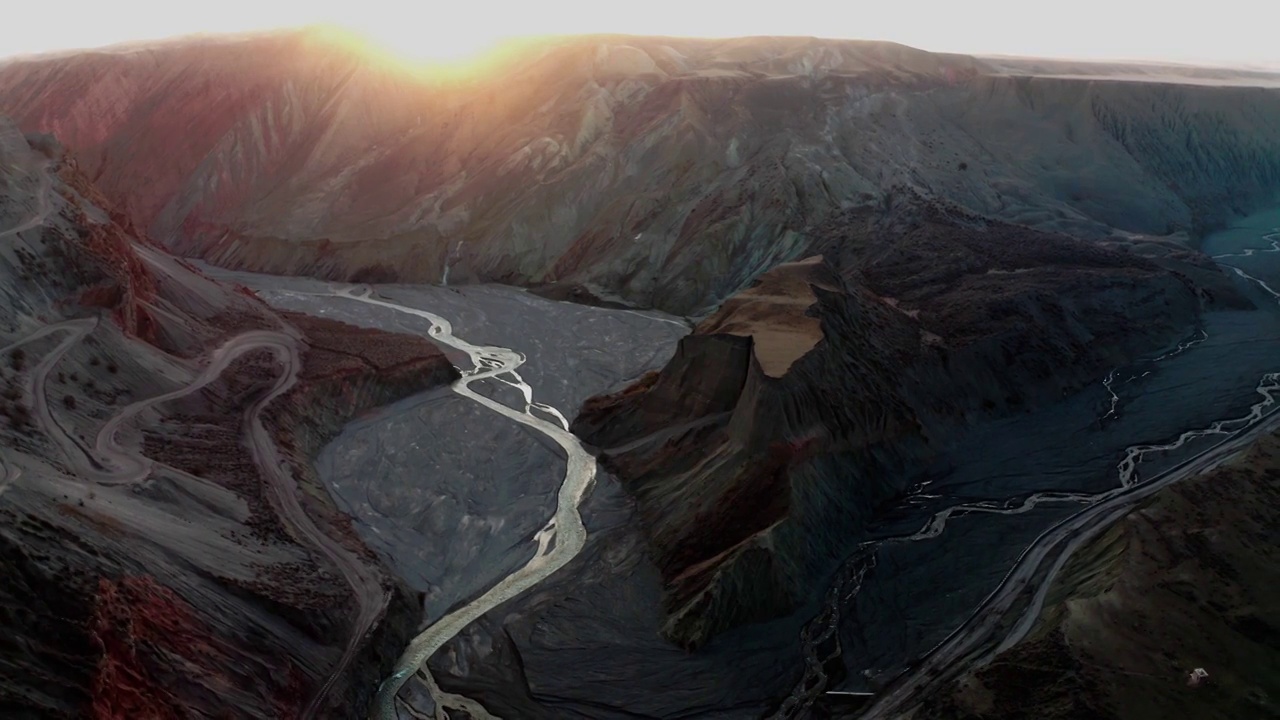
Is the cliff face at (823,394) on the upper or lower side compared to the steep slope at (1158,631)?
lower

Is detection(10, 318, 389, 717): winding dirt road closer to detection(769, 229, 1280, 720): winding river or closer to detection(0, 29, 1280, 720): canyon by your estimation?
detection(0, 29, 1280, 720): canyon

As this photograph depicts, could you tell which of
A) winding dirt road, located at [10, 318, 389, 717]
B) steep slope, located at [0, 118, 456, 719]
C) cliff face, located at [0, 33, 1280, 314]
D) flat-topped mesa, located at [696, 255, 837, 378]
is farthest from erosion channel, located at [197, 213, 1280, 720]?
cliff face, located at [0, 33, 1280, 314]

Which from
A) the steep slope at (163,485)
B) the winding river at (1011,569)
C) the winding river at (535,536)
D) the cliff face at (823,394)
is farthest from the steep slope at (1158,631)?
the steep slope at (163,485)

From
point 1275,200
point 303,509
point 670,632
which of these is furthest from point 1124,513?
point 1275,200

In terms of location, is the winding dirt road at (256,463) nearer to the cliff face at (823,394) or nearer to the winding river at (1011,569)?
the cliff face at (823,394)

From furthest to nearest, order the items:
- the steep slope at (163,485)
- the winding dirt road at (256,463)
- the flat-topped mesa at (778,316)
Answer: the flat-topped mesa at (778,316)
the winding dirt road at (256,463)
the steep slope at (163,485)

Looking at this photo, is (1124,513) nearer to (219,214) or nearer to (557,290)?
(557,290)

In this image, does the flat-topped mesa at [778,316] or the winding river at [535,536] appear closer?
the winding river at [535,536]
